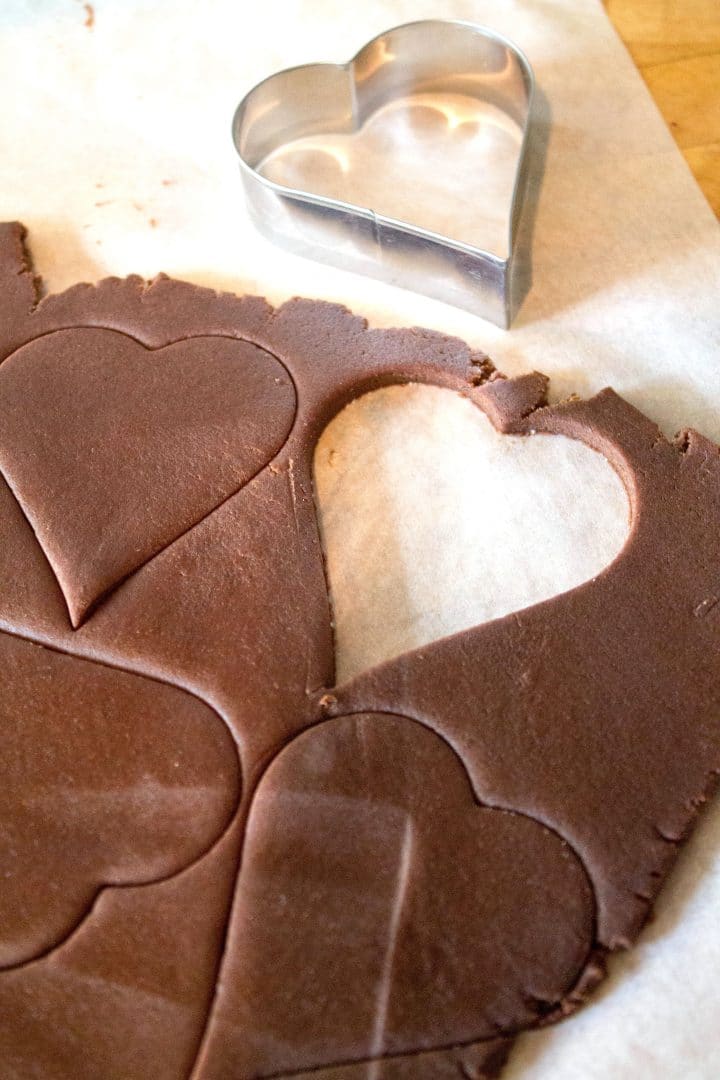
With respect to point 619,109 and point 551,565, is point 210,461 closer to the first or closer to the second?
point 551,565

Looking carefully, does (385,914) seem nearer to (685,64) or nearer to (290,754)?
(290,754)

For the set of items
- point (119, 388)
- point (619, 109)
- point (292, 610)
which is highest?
point (619, 109)

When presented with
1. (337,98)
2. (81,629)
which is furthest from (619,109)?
(81,629)

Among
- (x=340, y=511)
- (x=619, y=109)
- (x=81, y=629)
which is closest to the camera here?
(x=81, y=629)

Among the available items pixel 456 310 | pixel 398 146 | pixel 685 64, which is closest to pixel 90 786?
pixel 456 310

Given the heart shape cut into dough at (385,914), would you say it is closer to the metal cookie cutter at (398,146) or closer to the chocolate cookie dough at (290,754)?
the chocolate cookie dough at (290,754)

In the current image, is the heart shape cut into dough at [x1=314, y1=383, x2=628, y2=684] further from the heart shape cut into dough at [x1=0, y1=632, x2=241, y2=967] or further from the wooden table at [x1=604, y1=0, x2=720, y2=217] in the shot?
the wooden table at [x1=604, y1=0, x2=720, y2=217]

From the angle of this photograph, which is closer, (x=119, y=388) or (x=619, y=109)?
(x=119, y=388)

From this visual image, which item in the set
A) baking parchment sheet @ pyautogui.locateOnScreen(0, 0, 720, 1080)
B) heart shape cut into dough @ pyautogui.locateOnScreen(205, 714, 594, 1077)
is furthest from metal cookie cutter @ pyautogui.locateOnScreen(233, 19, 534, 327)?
heart shape cut into dough @ pyautogui.locateOnScreen(205, 714, 594, 1077)
